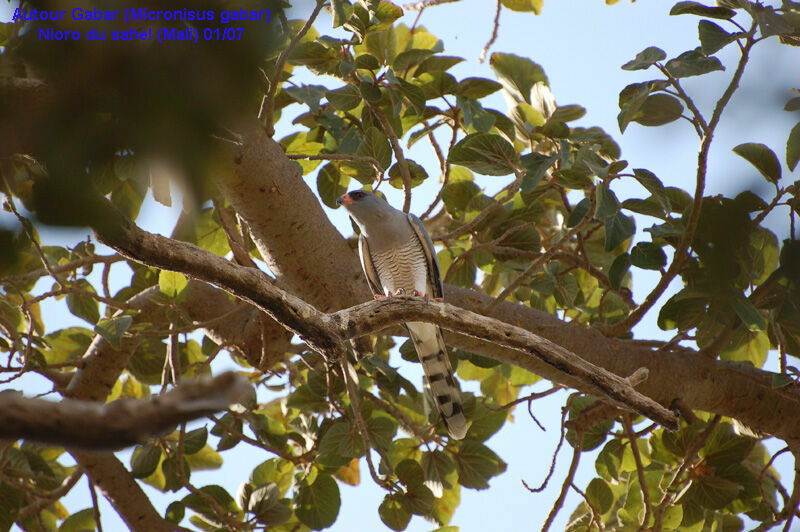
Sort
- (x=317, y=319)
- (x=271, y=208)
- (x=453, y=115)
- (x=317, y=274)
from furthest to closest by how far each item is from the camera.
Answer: (x=453, y=115) → (x=317, y=274) → (x=271, y=208) → (x=317, y=319)

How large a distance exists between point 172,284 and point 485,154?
5.40ft

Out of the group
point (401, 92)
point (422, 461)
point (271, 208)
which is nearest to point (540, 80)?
point (401, 92)

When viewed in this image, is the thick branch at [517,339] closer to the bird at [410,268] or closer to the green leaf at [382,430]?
the bird at [410,268]

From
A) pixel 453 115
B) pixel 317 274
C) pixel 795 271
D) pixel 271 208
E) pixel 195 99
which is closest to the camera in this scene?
pixel 195 99

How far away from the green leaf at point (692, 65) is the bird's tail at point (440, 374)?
1.80 metres

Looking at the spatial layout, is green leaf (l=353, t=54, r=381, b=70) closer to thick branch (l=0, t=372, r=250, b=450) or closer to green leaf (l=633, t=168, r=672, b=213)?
green leaf (l=633, t=168, r=672, b=213)

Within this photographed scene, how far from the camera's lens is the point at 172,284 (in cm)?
327

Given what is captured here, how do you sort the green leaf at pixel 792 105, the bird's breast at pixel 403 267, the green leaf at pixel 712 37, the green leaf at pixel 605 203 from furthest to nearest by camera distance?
1. the bird's breast at pixel 403 267
2. the green leaf at pixel 605 203
3. the green leaf at pixel 712 37
4. the green leaf at pixel 792 105

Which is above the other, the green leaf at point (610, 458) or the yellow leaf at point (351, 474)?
the yellow leaf at point (351, 474)

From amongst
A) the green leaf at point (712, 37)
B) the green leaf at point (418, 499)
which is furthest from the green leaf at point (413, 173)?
the green leaf at point (418, 499)

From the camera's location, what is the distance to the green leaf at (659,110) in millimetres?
2900

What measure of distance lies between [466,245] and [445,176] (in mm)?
1165

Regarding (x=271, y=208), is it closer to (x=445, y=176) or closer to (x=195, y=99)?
(x=445, y=176)

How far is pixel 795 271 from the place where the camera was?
1.19 m
